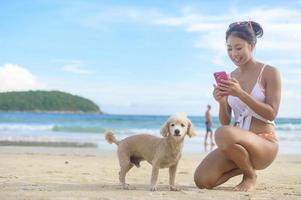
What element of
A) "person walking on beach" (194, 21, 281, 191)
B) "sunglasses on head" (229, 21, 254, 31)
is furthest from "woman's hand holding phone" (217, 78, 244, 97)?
"sunglasses on head" (229, 21, 254, 31)

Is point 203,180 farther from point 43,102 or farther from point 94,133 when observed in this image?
point 43,102

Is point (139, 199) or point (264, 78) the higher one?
point (264, 78)

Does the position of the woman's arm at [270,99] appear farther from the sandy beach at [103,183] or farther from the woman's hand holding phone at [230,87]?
the sandy beach at [103,183]

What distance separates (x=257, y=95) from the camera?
593 cm

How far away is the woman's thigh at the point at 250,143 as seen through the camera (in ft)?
18.7

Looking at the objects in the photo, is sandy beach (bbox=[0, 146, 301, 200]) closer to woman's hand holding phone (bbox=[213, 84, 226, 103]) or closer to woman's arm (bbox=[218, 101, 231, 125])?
woman's arm (bbox=[218, 101, 231, 125])

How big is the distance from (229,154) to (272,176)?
291cm

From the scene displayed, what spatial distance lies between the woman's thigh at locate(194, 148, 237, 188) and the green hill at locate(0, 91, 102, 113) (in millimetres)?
76809

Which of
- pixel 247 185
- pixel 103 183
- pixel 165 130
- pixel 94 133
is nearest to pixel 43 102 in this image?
pixel 94 133

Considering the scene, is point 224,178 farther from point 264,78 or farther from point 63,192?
point 63,192

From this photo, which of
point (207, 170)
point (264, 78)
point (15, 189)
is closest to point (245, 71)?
point (264, 78)


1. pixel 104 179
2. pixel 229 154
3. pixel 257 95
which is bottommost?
pixel 104 179

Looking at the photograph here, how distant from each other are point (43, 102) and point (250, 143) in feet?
266

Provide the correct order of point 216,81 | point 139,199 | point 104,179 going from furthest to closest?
point 104,179 → point 216,81 → point 139,199
